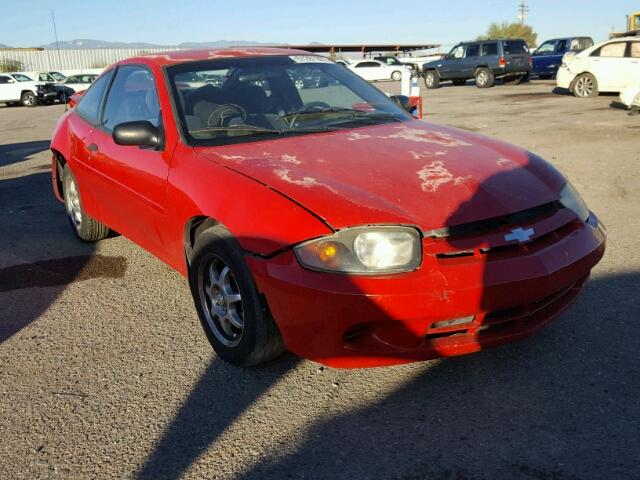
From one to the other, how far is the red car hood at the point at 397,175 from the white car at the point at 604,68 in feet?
49.5

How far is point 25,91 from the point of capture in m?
28.4

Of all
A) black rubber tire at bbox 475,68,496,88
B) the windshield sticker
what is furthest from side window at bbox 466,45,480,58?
the windshield sticker

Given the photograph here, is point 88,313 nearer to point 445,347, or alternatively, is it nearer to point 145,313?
point 145,313

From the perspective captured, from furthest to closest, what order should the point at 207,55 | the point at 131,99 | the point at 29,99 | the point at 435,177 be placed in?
the point at 29,99
the point at 131,99
the point at 207,55
the point at 435,177

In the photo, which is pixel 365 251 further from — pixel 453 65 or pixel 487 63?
pixel 453 65

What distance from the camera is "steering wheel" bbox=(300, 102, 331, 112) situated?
162 inches

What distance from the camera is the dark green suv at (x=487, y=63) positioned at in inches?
956

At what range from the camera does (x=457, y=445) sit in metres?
2.54

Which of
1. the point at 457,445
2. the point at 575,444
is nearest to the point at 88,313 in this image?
the point at 457,445

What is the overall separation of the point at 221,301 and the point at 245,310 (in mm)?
341

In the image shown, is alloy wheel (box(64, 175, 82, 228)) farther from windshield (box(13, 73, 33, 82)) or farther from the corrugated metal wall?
the corrugated metal wall

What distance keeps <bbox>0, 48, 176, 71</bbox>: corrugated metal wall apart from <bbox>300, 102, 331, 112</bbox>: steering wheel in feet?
161

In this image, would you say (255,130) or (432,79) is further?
(432,79)

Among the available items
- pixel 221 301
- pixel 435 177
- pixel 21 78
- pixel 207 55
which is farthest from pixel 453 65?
pixel 221 301
